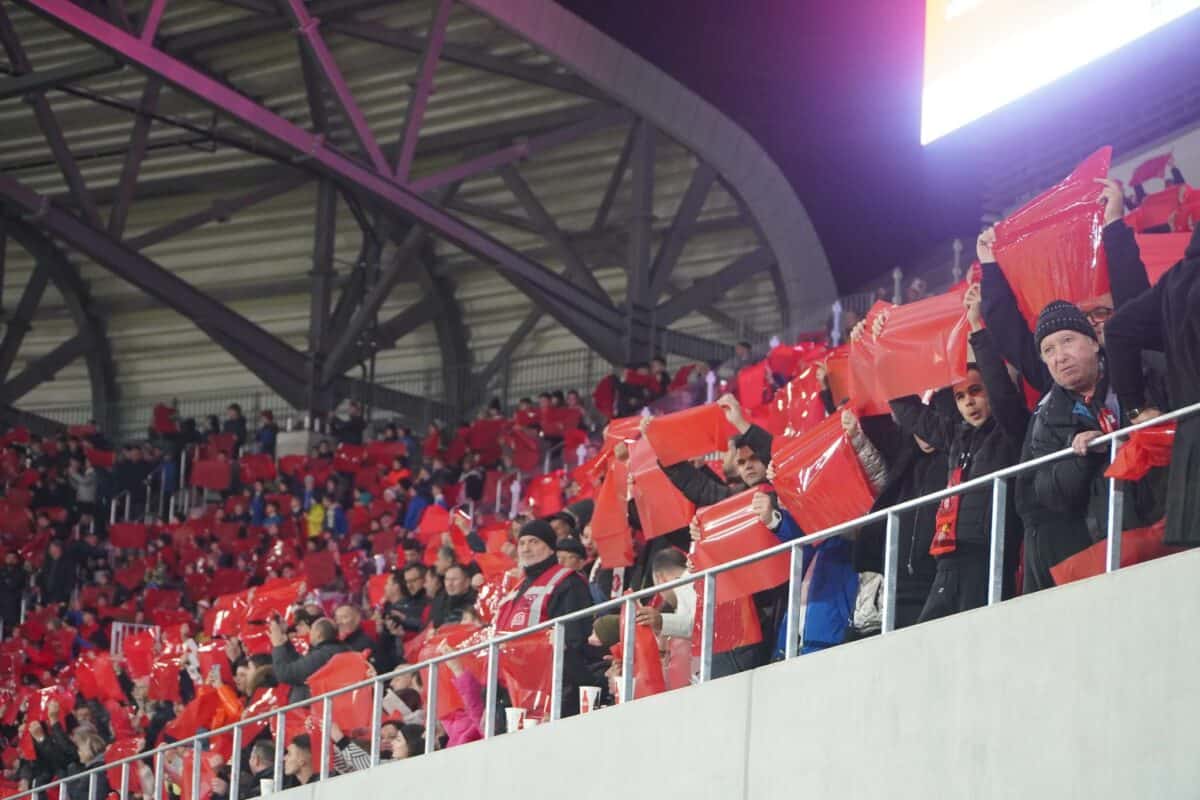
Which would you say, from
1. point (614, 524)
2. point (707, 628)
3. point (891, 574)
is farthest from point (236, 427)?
point (891, 574)

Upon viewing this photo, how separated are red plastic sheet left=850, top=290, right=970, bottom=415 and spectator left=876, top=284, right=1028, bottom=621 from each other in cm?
17

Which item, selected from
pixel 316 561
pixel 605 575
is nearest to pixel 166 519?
pixel 316 561

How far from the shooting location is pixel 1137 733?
562cm

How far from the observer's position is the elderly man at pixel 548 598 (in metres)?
8.85

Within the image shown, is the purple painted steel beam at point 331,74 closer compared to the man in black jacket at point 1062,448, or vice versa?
the man in black jacket at point 1062,448

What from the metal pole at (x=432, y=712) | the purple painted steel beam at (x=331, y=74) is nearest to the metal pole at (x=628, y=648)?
the metal pole at (x=432, y=712)

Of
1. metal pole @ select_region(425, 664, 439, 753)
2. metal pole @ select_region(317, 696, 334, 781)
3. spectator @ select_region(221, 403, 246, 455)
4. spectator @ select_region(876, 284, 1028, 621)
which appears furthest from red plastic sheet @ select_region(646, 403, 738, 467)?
spectator @ select_region(221, 403, 246, 455)

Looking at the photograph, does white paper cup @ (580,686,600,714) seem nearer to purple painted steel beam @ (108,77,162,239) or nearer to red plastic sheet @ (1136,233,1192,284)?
red plastic sheet @ (1136,233,1192,284)

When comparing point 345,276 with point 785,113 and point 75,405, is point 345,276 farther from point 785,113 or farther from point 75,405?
point 785,113

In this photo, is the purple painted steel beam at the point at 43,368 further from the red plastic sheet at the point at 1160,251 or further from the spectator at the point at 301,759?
the red plastic sheet at the point at 1160,251

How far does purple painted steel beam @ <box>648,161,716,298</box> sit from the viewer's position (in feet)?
73.8

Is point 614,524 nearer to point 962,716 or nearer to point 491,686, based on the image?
point 491,686

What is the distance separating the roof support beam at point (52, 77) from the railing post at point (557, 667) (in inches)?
587

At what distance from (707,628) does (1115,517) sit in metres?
2.34
